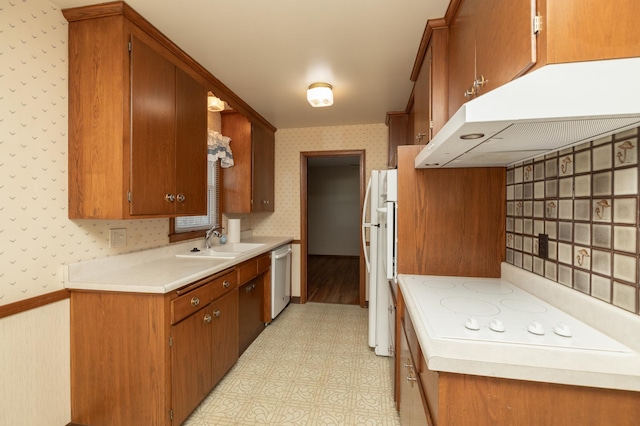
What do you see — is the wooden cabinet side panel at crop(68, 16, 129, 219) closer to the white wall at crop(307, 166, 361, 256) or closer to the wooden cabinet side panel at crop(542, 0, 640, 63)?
the wooden cabinet side panel at crop(542, 0, 640, 63)

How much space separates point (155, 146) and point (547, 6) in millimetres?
1844

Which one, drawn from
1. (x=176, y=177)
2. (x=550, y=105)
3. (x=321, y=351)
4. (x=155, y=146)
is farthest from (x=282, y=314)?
(x=550, y=105)

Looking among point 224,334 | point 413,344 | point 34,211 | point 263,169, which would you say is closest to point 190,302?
point 224,334

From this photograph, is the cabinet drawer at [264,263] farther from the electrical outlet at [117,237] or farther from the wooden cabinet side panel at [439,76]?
the wooden cabinet side panel at [439,76]

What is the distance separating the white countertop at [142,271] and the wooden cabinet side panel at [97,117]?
1.09 feet

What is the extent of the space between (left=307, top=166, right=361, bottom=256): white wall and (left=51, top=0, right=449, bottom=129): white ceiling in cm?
453

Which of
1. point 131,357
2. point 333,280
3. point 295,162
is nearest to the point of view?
point 131,357

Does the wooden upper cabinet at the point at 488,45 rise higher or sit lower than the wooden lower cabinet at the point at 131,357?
higher

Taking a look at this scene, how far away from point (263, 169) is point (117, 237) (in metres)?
1.91

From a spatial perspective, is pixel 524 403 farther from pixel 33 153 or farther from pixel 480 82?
pixel 33 153

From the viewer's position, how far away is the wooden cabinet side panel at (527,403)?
76 centimetres

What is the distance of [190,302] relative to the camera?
1.67 m

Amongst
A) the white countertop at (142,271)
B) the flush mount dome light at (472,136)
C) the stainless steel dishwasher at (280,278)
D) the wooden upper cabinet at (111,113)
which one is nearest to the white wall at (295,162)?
the stainless steel dishwasher at (280,278)

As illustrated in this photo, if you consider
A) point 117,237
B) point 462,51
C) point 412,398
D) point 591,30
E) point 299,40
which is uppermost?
point 299,40
